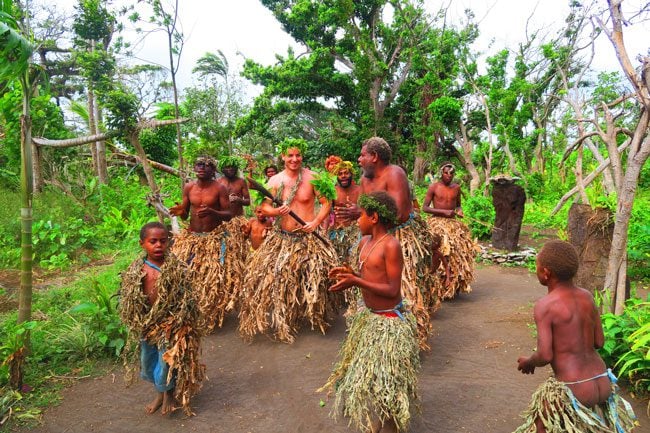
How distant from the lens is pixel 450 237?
5910 millimetres

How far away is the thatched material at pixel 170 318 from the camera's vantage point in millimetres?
3014

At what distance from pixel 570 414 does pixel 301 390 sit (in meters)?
2.03

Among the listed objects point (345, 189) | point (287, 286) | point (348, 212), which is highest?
point (345, 189)

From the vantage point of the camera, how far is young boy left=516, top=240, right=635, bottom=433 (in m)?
2.11

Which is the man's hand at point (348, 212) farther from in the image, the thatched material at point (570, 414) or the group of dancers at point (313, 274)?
the thatched material at point (570, 414)

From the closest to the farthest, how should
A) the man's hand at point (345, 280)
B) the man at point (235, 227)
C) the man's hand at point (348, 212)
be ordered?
1. the man's hand at point (345, 280)
2. the man's hand at point (348, 212)
3. the man at point (235, 227)

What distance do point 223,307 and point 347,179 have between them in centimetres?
237

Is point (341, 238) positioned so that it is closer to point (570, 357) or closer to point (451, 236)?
point (451, 236)

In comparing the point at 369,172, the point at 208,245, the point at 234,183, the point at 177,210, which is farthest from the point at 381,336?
the point at 234,183

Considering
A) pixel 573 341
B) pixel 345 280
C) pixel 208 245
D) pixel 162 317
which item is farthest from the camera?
pixel 208 245

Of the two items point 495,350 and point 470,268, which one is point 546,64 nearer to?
point 470,268

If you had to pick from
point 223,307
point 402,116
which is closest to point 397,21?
point 402,116

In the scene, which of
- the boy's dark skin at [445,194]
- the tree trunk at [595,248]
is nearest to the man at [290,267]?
the boy's dark skin at [445,194]

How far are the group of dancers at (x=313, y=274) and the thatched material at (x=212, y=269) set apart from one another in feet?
0.04
